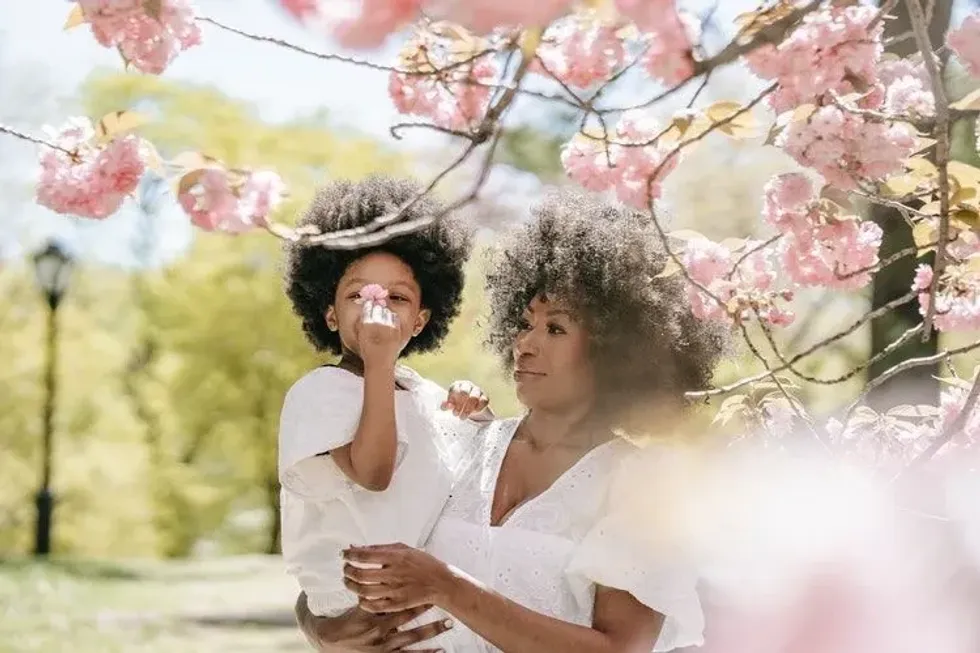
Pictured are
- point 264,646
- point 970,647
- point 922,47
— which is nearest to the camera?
point 922,47

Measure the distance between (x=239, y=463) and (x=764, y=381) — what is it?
51.7 ft

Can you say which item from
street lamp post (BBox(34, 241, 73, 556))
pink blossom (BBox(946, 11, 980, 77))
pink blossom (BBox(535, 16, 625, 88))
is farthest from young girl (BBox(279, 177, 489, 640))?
street lamp post (BBox(34, 241, 73, 556))

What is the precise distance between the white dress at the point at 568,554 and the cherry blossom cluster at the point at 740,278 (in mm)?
475

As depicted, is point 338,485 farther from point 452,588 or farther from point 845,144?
point 845,144

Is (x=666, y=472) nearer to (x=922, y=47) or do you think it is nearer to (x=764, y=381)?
(x=764, y=381)

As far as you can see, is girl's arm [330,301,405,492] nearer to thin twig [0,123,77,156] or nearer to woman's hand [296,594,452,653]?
woman's hand [296,594,452,653]

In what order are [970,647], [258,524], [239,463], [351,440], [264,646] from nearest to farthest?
[351,440] → [970,647] → [264,646] → [239,463] → [258,524]

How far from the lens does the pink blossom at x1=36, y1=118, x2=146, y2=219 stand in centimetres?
233

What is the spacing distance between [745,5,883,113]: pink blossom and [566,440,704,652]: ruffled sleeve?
66cm

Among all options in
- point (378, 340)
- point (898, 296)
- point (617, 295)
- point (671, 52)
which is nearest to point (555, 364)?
point (617, 295)

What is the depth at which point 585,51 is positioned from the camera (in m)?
2.21

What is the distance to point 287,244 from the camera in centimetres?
277

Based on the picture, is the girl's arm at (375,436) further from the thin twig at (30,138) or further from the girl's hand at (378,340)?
the thin twig at (30,138)

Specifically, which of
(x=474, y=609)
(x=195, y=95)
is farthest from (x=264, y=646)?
(x=195, y=95)
